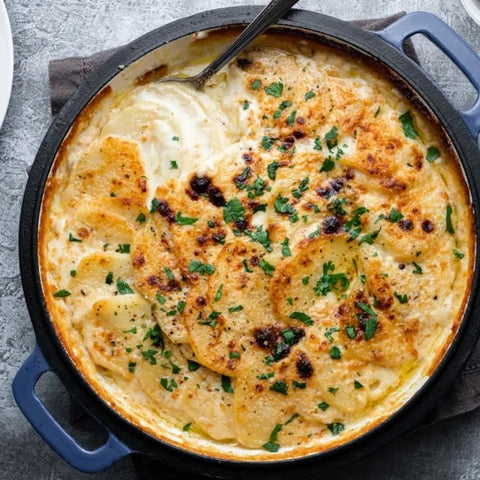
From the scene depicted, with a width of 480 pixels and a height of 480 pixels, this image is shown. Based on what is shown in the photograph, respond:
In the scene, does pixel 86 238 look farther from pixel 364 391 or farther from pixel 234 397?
pixel 364 391

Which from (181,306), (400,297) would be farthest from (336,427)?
(181,306)

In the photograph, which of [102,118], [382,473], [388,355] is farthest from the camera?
[382,473]

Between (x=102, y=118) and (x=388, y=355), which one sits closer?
(x=388, y=355)

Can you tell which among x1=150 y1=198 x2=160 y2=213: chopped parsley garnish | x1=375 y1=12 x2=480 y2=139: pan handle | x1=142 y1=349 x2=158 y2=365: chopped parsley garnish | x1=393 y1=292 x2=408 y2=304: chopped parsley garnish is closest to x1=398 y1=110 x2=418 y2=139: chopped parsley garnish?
x1=375 y1=12 x2=480 y2=139: pan handle

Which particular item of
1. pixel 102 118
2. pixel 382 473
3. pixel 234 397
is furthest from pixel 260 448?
pixel 102 118

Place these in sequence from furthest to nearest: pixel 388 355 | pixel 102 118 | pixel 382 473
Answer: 1. pixel 382 473
2. pixel 102 118
3. pixel 388 355

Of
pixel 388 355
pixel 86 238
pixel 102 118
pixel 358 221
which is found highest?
pixel 102 118

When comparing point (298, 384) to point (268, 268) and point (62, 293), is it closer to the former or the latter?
point (268, 268)
